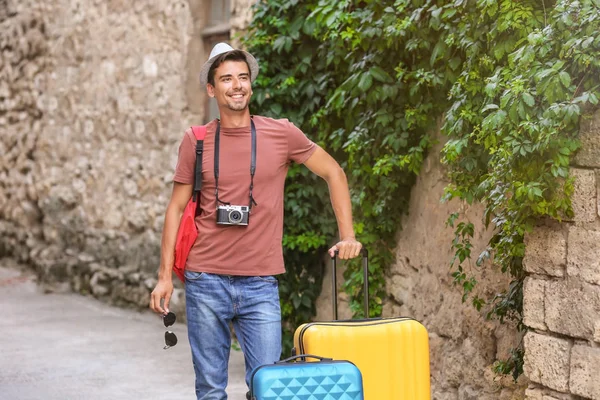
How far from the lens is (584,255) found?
362cm

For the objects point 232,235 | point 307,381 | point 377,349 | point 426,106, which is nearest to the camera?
point 307,381

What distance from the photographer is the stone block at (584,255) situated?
3576 millimetres

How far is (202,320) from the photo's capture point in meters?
3.74

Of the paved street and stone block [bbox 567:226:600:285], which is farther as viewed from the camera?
the paved street

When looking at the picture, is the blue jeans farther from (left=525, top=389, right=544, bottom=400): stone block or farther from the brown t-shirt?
(left=525, top=389, right=544, bottom=400): stone block

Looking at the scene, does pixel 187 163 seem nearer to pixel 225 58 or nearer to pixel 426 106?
pixel 225 58

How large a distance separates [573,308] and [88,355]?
4.13 meters

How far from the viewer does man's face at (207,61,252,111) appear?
3.74m

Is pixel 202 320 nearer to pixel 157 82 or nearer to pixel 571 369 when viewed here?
pixel 571 369

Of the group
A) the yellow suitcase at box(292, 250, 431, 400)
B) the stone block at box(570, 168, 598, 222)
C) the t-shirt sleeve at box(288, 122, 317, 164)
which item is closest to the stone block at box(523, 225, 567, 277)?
the stone block at box(570, 168, 598, 222)

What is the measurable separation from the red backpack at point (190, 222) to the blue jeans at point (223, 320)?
0.22ft

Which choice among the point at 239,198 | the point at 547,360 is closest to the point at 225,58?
the point at 239,198

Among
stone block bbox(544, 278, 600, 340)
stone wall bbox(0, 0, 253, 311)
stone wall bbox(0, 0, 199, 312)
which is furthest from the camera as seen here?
stone wall bbox(0, 0, 199, 312)

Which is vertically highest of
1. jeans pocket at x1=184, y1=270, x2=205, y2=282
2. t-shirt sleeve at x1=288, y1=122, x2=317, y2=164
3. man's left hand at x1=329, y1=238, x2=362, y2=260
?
t-shirt sleeve at x1=288, y1=122, x2=317, y2=164
